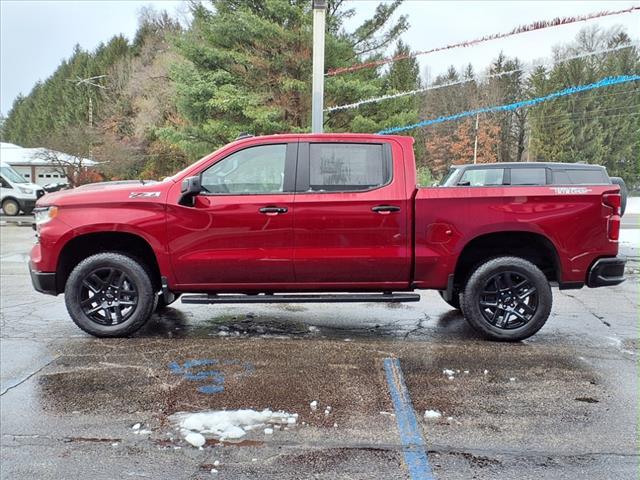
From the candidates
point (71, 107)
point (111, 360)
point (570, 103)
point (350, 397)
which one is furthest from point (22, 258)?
point (71, 107)

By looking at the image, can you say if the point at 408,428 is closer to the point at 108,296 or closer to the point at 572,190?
the point at 572,190

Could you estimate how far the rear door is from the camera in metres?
4.86

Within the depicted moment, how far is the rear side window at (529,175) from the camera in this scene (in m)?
11.6

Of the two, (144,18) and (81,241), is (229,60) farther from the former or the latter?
(144,18)

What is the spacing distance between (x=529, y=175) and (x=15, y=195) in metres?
18.5

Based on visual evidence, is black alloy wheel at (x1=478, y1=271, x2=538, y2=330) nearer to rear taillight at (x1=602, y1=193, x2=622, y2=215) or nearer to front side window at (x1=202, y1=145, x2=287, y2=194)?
rear taillight at (x1=602, y1=193, x2=622, y2=215)

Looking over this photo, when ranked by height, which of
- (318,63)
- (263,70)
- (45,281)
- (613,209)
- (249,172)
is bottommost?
(45,281)

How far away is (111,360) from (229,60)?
17177mm

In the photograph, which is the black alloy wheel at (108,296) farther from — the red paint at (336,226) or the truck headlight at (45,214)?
the truck headlight at (45,214)

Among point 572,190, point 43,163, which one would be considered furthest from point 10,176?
point 572,190

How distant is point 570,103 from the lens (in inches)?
1451

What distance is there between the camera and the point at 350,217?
486cm

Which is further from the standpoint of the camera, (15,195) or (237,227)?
(15,195)

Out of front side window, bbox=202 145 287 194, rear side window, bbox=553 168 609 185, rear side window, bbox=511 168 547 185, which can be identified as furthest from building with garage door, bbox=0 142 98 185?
front side window, bbox=202 145 287 194
